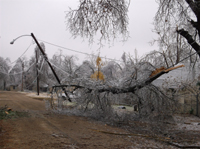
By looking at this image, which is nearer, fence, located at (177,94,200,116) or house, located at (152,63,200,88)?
house, located at (152,63,200,88)

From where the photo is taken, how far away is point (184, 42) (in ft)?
27.6

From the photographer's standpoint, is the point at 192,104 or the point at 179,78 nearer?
the point at 179,78

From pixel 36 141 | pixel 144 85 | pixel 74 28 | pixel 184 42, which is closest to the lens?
pixel 36 141

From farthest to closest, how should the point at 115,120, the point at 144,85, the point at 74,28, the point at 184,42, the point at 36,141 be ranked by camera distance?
the point at 115,120 < the point at 144,85 < the point at 184,42 < the point at 74,28 < the point at 36,141

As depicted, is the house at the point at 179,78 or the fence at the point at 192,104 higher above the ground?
the house at the point at 179,78

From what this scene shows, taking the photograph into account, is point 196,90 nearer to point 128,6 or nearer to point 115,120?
point 115,120

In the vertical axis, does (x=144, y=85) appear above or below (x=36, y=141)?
above

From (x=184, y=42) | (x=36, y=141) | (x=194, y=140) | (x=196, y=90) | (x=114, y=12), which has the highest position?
(x=114, y=12)

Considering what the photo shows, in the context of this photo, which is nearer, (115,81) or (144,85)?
(144,85)

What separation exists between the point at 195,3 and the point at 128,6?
7.69ft

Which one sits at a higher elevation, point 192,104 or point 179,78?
point 179,78

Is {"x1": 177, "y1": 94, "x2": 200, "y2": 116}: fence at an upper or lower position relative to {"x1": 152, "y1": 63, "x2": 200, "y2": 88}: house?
lower

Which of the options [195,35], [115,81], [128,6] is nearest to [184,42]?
[195,35]

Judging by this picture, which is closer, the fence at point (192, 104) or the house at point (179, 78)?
the house at point (179, 78)
